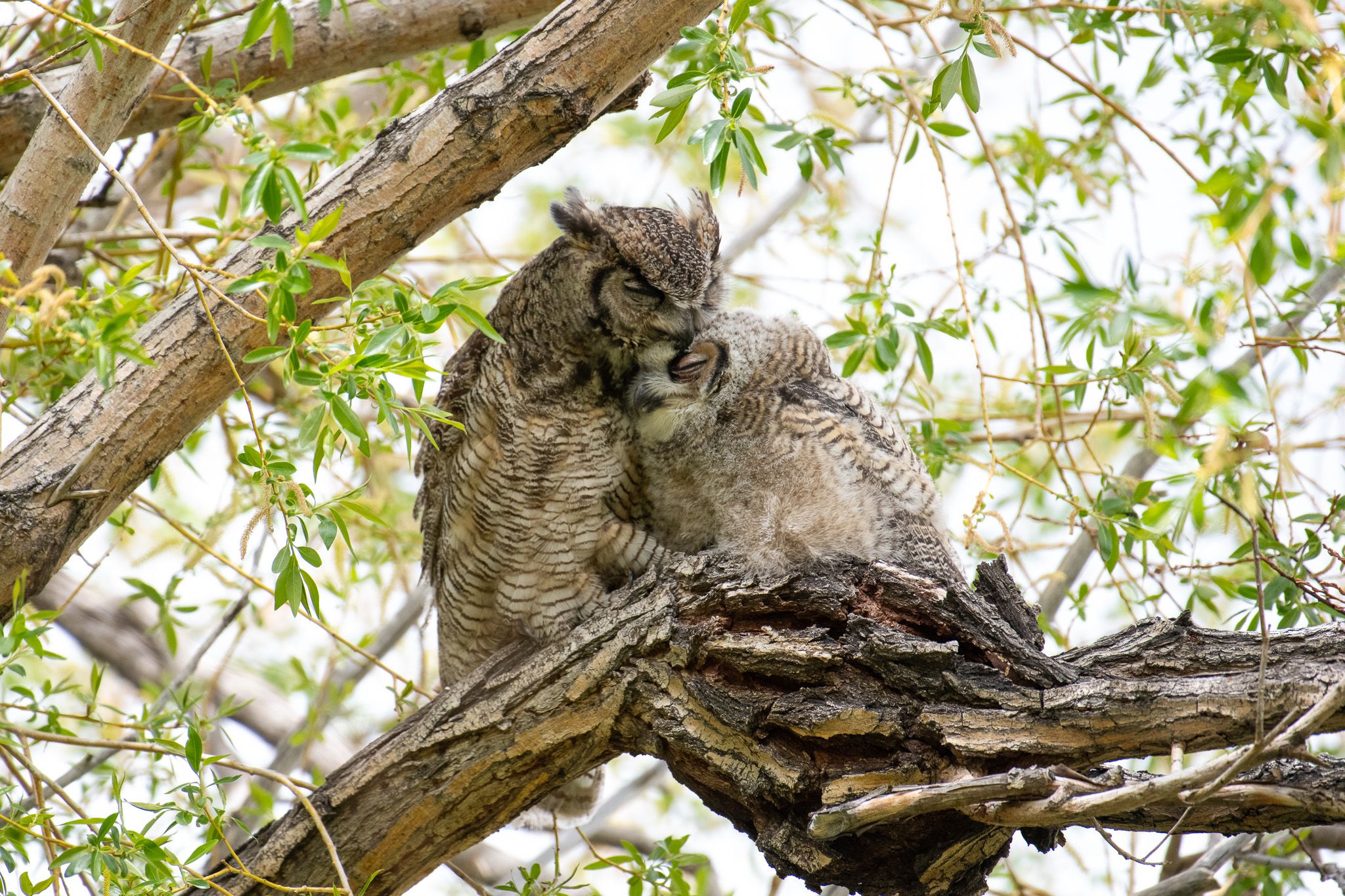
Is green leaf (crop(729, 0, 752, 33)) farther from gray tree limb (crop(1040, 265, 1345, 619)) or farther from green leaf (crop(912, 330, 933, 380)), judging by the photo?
gray tree limb (crop(1040, 265, 1345, 619))

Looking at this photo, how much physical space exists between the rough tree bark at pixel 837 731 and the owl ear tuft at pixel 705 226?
953mm

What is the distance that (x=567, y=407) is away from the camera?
2771mm

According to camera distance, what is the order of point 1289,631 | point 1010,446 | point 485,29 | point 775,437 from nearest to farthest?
point 1289,631, point 775,437, point 485,29, point 1010,446

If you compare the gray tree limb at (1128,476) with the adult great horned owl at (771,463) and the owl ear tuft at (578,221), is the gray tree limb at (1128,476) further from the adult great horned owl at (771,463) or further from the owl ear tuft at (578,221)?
the owl ear tuft at (578,221)

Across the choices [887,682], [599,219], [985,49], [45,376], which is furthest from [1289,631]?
[45,376]

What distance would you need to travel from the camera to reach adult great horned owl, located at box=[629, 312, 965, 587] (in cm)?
262

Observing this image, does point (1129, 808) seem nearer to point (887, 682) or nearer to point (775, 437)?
point (887, 682)

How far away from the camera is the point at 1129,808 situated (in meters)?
1.66

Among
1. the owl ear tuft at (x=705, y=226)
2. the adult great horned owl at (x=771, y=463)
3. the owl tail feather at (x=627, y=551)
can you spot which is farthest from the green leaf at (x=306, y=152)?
the owl tail feather at (x=627, y=551)

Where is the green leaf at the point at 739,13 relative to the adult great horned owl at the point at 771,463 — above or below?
above

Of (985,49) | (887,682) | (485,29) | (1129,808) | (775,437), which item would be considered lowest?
(1129,808)

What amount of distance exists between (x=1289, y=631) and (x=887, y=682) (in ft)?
2.38

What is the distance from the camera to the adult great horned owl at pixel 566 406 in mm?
2709

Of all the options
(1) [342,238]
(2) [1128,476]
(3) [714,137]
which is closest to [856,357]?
(3) [714,137]
